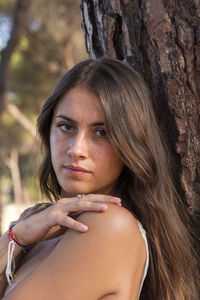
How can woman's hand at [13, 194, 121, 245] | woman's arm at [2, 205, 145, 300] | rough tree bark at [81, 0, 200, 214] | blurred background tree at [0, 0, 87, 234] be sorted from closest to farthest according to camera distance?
1. woman's arm at [2, 205, 145, 300]
2. woman's hand at [13, 194, 121, 245]
3. rough tree bark at [81, 0, 200, 214]
4. blurred background tree at [0, 0, 87, 234]

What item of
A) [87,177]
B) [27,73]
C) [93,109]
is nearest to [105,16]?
[93,109]

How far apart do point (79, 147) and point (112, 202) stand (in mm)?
265

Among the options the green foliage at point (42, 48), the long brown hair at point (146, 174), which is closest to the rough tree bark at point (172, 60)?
the long brown hair at point (146, 174)

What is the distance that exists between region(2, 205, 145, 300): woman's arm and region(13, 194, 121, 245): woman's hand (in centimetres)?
4

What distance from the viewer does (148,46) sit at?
1.78m

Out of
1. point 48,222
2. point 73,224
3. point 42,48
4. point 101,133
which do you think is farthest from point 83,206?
point 42,48

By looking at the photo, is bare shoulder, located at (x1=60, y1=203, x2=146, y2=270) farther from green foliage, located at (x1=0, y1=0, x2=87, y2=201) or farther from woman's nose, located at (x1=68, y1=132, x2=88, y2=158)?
green foliage, located at (x1=0, y1=0, x2=87, y2=201)

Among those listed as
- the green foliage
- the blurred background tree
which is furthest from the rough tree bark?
the green foliage

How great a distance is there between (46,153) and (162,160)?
666 millimetres

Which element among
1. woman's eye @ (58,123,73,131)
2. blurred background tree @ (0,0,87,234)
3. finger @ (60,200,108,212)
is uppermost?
blurred background tree @ (0,0,87,234)

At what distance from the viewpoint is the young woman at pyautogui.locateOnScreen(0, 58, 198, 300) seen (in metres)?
1.34

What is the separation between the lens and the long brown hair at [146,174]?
5.08ft

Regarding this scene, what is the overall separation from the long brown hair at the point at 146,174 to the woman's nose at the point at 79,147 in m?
0.12

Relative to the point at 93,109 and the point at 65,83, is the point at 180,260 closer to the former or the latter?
the point at 93,109
